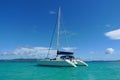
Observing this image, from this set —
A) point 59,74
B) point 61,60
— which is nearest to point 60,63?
point 61,60

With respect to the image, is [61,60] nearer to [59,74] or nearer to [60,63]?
[60,63]

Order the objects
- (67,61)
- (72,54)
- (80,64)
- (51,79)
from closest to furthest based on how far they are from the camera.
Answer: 1. (51,79)
2. (67,61)
3. (72,54)
4. (80,64)

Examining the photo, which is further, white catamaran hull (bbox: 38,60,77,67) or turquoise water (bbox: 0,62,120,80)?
white catamaran hull (bbox: 38,60,77,67)

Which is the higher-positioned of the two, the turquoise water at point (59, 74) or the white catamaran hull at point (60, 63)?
the white catamaran hull at point (60, 63)

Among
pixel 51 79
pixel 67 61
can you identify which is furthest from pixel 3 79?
pixel 67 61

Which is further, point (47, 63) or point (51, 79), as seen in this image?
point (47, 63)

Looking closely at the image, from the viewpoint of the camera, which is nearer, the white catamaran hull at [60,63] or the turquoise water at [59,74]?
the turquoise water at [59,74]

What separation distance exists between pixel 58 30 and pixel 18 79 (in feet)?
81.0

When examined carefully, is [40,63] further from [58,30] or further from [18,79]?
[18,79]

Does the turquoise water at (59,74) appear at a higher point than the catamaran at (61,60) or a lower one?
lower

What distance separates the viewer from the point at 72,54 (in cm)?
5084

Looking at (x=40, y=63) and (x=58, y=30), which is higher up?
(x=58, y=30)

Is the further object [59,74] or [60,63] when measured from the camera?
[60,63]

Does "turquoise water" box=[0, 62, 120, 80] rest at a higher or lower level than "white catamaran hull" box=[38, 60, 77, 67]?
lower
